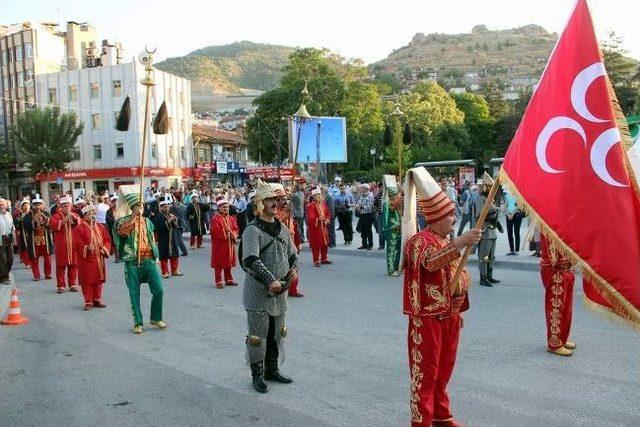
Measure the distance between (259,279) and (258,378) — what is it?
0.95 meters

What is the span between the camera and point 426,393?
13.7 feet

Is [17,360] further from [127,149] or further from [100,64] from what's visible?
[100,64]

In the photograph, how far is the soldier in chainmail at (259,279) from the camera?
5.45m

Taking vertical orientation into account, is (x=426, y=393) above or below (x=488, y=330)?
above

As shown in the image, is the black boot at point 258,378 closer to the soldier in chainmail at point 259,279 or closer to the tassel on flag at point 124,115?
the soldier in chainmail at point 259,279

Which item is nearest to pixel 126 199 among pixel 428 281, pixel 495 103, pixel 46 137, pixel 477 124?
pixel 428 281

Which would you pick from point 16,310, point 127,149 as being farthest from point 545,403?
point 127,149

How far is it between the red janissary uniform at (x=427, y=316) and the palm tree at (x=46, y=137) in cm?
4727

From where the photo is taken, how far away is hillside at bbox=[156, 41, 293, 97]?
516 ft

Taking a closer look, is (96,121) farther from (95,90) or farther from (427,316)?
(427,316)

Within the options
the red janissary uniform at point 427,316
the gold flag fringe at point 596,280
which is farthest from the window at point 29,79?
the gold flag fringe at point 596,280

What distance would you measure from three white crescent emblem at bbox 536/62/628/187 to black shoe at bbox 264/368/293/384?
3113 mm

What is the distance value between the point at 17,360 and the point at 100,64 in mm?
53838

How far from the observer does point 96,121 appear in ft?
173
